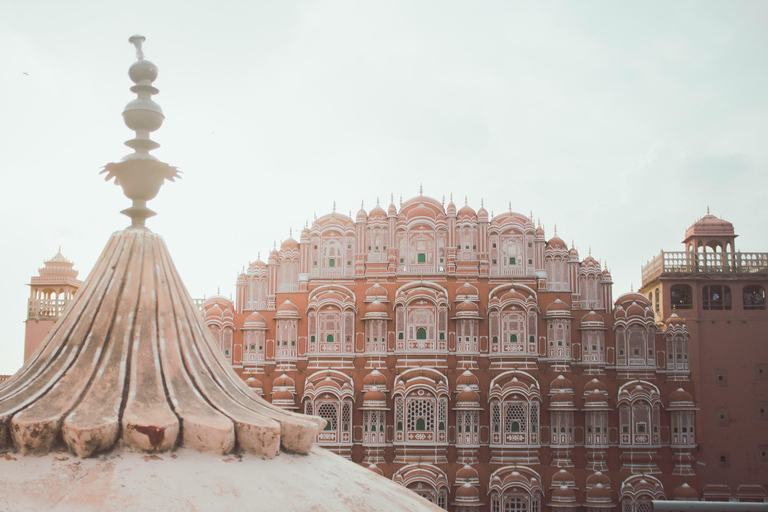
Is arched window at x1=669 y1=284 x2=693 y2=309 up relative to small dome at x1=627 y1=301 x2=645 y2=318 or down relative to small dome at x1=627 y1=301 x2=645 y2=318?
up

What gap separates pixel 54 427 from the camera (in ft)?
10.6

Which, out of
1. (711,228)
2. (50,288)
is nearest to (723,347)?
(711,228)

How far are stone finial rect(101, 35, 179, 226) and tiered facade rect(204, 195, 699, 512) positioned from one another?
2138cm

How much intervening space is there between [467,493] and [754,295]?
17640 millimetres

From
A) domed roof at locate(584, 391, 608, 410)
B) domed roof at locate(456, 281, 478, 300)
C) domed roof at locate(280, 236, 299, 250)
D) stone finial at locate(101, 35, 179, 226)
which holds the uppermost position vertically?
domed roof at locate(280, 236, 299, 250)

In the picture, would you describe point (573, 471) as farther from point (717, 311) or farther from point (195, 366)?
point (195, 366)

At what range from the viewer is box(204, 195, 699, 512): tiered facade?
2519cm

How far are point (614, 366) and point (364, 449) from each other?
9994 mm

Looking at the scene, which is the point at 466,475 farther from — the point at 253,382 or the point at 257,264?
the point at 257,264

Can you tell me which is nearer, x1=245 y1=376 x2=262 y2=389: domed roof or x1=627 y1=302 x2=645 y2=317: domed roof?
x1=245 y1=376 x2=262 y2=389: domed roof

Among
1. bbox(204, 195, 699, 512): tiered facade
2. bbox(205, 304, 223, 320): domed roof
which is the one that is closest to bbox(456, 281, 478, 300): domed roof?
bbox(204, 195, 699, 512): tiered facade

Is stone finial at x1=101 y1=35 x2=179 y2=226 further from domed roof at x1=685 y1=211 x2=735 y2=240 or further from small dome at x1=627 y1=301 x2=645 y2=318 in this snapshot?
domed roof at x1=685 y1=211 x2=735 y2=240

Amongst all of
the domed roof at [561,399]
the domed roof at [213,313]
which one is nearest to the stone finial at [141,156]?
the domed roof at [561,399]

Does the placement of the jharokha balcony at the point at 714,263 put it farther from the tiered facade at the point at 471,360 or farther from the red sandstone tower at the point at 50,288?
the red sandstone tower at the point at 50,288
